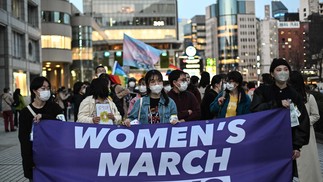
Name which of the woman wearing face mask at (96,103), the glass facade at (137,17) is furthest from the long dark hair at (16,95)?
the glass facade at (137,17)

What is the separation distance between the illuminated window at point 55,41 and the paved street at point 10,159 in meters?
47.8

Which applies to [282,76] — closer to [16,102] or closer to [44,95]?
[44,95]

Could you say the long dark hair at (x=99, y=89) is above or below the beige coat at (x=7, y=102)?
above

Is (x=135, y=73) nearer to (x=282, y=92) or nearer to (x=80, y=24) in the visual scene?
(x=80, y=24)

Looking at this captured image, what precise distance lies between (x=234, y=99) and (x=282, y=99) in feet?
4.89

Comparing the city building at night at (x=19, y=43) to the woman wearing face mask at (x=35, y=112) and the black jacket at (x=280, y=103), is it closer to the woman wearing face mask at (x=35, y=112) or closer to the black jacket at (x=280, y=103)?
the woman wearing face mask at (x=35, y=112)

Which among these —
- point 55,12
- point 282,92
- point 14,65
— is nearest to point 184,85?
point 282,92

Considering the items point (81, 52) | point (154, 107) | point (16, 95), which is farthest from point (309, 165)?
point (81, 52)

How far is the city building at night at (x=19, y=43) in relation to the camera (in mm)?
40062

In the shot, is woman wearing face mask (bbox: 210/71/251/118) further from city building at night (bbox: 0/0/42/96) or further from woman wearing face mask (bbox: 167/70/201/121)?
city building at night (bbox: 0/0/42/96)

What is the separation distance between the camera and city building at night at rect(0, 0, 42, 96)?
40062mm

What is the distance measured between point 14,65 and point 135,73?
2717 inches

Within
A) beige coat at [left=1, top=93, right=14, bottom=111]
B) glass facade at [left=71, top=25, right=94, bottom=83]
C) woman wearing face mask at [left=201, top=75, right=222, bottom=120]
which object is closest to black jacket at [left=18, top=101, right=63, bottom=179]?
woman wearing face mask at [left=201, top=75, right=222, bottom=120]

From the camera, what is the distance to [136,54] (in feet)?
71.2
